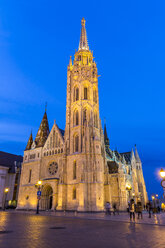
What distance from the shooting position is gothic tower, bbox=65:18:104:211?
36188 millimetres

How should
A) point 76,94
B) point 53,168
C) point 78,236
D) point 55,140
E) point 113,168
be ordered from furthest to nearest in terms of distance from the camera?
1. point 113,168
2. point 76,94
3. point 55,140
4. point 53,168
5. point 78,236

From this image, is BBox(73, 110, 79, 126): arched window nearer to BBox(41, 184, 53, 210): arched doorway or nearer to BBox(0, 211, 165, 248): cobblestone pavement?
BBox(41, 184, 53, 210): arched doorway

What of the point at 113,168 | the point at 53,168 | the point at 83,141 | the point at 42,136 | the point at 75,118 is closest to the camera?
the point at 83,141

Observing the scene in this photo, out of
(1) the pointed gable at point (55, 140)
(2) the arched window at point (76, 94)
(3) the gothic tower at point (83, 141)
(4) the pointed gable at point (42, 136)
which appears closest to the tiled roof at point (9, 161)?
(4) the pointed gable at point (42, 136)

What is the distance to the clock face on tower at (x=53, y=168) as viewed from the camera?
4267 centimetres

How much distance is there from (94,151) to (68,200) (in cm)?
1080

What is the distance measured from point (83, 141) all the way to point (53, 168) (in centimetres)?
976

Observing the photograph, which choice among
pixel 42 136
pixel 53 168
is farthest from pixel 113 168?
pixel 42 136

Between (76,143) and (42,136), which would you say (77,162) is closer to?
(76,143)

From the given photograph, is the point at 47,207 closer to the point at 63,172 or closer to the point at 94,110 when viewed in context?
the point at 63,172

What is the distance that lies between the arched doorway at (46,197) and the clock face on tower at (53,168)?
2.94 m

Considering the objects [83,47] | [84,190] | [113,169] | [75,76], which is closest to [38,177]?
[84,190]

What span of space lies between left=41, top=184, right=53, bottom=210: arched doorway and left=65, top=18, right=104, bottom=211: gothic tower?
5724 mm

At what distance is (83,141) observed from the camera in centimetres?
3975
